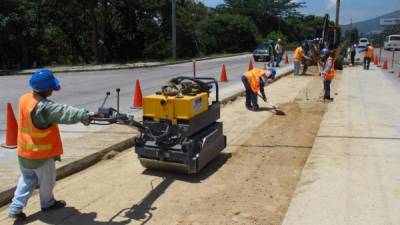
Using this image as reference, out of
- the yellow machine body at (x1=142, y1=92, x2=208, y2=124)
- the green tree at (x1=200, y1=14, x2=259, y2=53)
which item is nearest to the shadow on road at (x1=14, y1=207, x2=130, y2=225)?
the yellow machine body at (x1=142, y1=92, x2=208, y2=124)

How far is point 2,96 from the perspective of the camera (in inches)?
580

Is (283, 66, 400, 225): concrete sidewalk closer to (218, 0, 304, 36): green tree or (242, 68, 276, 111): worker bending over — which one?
(242, 68, 276, 111): worker bending over

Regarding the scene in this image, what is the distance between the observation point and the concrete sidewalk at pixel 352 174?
4.56 m

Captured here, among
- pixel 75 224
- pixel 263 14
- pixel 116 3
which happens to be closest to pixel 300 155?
pixel 75 224

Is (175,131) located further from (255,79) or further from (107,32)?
(107,32)

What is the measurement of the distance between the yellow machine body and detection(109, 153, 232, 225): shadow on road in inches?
31.4

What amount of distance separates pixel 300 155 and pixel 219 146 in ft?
4.39

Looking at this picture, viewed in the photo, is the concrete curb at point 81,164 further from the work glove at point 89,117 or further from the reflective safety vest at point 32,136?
the work glove at point 89,117

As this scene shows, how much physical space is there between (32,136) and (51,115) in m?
0.32

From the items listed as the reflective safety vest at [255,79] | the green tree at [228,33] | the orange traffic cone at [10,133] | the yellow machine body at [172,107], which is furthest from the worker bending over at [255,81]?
the green tree at [228,33]

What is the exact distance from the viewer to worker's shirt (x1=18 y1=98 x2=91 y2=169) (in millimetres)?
4281

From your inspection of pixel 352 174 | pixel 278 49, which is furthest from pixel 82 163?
pixel 278 49

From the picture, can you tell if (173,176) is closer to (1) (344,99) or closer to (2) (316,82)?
(1) (344,99)

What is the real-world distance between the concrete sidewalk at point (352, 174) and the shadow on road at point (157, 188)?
127 cm
